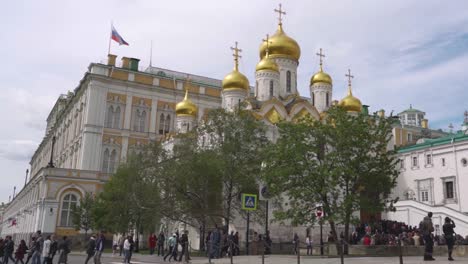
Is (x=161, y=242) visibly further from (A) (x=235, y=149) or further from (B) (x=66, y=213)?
(B) (x=66, y=213)

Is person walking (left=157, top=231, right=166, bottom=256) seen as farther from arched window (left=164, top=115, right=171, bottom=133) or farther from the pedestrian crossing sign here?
arched window (left=164, top=115, right=171, bottom=133)

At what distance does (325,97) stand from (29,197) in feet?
119

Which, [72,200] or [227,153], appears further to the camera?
[72,200]

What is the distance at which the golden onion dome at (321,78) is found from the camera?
44125mm

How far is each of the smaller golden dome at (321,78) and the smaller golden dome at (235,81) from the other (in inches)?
304

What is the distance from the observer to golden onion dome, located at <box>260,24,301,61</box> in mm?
42281

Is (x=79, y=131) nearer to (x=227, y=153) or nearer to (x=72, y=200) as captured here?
(x=72, y=200)

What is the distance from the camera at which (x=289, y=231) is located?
3384 centimetres

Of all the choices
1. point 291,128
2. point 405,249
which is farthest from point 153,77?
point 405,249

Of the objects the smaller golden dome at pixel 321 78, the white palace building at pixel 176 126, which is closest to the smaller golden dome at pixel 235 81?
the white palace building at pixel 176 126

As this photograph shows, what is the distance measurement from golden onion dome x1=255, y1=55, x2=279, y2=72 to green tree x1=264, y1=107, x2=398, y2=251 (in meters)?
16.6

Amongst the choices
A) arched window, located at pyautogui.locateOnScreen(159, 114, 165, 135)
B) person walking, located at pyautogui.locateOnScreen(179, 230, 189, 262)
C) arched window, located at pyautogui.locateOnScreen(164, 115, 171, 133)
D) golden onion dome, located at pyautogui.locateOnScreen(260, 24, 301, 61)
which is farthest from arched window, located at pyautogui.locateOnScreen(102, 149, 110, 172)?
person walking, located at pyautogui.locateOnScreen(179, 230, 189, 262)

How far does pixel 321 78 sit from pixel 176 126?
18075 millimetres

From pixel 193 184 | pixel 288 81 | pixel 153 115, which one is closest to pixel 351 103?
pixel 288 81
